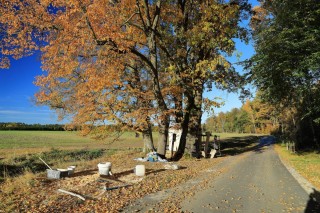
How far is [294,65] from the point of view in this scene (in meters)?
20.3

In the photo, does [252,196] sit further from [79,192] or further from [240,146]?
[240,146]

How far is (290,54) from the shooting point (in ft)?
67.1

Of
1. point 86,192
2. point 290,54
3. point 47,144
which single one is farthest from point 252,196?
point 47,144

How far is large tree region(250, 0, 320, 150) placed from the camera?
19.0 metres

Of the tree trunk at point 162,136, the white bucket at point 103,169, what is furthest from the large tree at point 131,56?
the white bucket at point 103,169

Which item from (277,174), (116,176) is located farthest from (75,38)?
(277,174)

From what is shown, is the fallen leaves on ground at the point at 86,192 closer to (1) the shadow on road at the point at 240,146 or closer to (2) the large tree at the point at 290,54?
(2) the large tree at the point at 290,54

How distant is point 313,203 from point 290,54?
13.4 metres

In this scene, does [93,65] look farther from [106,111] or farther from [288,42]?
[288,42]

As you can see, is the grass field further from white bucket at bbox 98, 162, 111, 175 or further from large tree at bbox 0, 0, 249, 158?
white bucket at bbox 98, 162, 111, 175

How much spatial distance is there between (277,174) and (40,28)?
51.2ft

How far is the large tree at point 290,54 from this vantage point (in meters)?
19.0

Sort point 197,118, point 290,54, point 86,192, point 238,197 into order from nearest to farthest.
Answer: point 238,197 < point 86,192 < point 290,54 < point 197,118

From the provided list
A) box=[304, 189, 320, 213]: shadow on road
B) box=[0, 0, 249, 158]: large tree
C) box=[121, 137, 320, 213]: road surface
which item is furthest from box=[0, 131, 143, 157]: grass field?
box=[304, 189, 320, 213]: shadow on road
